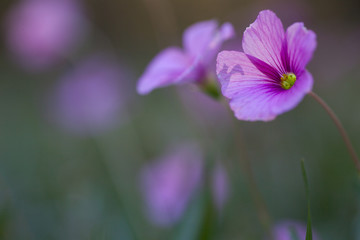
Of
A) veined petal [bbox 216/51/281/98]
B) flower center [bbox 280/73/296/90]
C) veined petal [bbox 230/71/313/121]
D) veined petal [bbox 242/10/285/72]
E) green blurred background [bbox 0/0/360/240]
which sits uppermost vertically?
veined petal [bbox 242/10/285/72]

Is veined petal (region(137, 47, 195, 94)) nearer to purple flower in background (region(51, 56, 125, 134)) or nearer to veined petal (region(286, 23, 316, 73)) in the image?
veined petal (region(286, 23, 316, 73))

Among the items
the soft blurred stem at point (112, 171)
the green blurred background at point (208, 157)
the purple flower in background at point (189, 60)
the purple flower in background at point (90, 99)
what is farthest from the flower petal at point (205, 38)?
the purple flower in background at point (90, 99)

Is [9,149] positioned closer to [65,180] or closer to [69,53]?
[69,53]

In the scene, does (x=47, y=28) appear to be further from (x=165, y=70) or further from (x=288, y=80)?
(x=288, y=80)

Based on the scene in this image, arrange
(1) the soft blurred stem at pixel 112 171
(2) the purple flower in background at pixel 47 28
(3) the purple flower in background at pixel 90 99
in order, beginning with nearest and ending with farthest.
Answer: (1) the soft blurred stem at pixel 112 171, (2) the purple flower in background at pixel 47 28, (3) the purple flower in background at pixel 90 99

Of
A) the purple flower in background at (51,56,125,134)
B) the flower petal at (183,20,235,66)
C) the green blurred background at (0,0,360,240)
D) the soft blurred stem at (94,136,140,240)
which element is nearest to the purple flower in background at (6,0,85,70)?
the green blurred background at (0,0,360,240)

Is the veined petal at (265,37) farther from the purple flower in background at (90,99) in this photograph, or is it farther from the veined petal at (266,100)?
the purple flower in background at (90,99)
